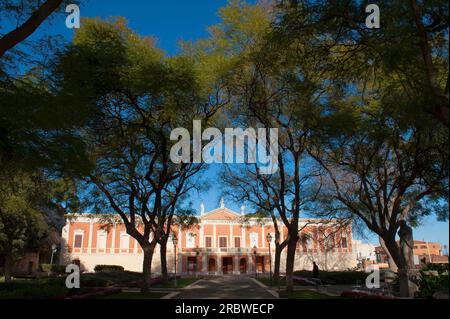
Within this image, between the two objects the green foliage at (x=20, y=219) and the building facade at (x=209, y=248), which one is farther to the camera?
the building facade at (x=209, y=248)

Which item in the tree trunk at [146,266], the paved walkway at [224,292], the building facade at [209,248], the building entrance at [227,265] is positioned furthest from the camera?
the building entrance at [227,265]

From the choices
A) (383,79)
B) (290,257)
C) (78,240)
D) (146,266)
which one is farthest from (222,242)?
(383,79)

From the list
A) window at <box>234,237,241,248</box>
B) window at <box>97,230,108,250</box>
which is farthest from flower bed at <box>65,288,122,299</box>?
window at <box>234,237,241,248</box>

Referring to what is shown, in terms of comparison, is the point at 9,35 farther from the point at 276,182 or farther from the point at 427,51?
the point at 276,182

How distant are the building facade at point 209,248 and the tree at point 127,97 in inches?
1440

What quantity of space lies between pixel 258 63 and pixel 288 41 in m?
5.88

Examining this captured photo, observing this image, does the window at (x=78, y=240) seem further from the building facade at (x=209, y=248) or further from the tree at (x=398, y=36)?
the tree at (x=398, y=36)

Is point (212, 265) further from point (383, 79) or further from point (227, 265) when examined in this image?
point (383, 79)

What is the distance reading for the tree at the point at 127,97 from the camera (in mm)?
15344

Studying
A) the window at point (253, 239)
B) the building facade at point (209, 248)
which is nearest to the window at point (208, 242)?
the building facade at point (209, 248)

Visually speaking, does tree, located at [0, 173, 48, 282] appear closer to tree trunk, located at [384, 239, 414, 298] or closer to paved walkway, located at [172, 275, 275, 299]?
paved walkway, located at [172, 275, 275, 299]

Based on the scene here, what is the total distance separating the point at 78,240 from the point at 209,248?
17.9 metres

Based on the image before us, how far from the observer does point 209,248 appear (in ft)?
189

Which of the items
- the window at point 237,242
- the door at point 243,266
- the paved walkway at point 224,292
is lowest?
the door at point 243,266
